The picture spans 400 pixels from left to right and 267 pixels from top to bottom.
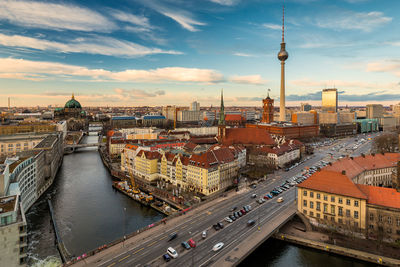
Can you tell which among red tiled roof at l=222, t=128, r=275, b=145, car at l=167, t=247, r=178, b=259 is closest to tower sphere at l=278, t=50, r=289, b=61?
red tiled roof at l=222, t=128, r=275, b=145

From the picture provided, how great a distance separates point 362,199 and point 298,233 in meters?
10.5

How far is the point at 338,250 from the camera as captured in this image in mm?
34625

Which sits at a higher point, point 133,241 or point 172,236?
point 172,236

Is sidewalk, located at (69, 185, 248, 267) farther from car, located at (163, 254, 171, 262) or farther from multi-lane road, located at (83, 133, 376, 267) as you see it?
car, located at (163, 254, 171, 262)

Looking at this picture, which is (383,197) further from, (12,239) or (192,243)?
(12,239)

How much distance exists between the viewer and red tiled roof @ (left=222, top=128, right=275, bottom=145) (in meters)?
96.8

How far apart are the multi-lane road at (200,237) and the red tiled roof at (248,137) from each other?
44.2 meters

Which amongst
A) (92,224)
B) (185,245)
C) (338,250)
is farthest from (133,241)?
(338,250)

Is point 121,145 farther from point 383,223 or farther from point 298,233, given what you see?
point 383,223

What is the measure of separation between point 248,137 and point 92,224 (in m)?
67.5

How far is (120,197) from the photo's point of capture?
60.5 metres

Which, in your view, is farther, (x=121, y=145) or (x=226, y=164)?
(x=121, y=145)

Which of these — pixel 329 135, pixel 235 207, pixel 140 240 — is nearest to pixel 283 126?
pixel 329 135

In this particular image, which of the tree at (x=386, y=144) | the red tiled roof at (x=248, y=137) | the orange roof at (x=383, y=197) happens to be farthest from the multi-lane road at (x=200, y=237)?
the tree at (x=386, y=144)
